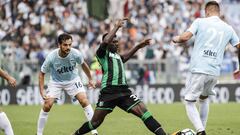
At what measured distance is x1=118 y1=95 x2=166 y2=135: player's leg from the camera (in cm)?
1308

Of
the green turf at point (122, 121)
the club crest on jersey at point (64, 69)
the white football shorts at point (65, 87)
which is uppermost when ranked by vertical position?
the club crest on jersey at point (64, 69)

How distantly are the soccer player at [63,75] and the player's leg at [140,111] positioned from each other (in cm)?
181

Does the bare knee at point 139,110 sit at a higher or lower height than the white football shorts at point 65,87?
lower

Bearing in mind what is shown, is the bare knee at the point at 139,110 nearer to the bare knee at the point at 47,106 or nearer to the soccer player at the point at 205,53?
the soccer player at the point at 205,53

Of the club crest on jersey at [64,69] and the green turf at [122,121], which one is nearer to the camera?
the club crest on jersey at [64,69]

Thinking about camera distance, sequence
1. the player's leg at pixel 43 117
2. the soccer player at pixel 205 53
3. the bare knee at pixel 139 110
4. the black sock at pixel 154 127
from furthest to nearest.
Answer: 1. the player's leg at pixel 43 117
2. the soccer player at pixel 205 53
3. the bare knee at pixel 139 110
4. the black sock at pixel 154 127

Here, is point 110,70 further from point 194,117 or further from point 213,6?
point 213,6

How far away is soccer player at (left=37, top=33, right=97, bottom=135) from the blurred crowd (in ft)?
47.0

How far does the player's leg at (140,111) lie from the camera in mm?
13078

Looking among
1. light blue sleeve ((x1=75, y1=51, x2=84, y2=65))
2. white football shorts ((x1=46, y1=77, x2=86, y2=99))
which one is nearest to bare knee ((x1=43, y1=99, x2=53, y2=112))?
white football shorts ((x1=46, y1=77, x2=86, y2=99))

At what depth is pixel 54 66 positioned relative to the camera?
15438mm

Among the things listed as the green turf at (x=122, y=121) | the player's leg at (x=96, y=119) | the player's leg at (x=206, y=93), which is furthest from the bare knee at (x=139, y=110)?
the green turf at (x=122, y=121)

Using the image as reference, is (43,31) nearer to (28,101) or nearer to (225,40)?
(28,101)

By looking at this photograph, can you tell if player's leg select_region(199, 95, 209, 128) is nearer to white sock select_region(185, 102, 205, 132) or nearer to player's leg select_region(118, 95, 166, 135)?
white sock select_region(185, 102, 205, 132)
